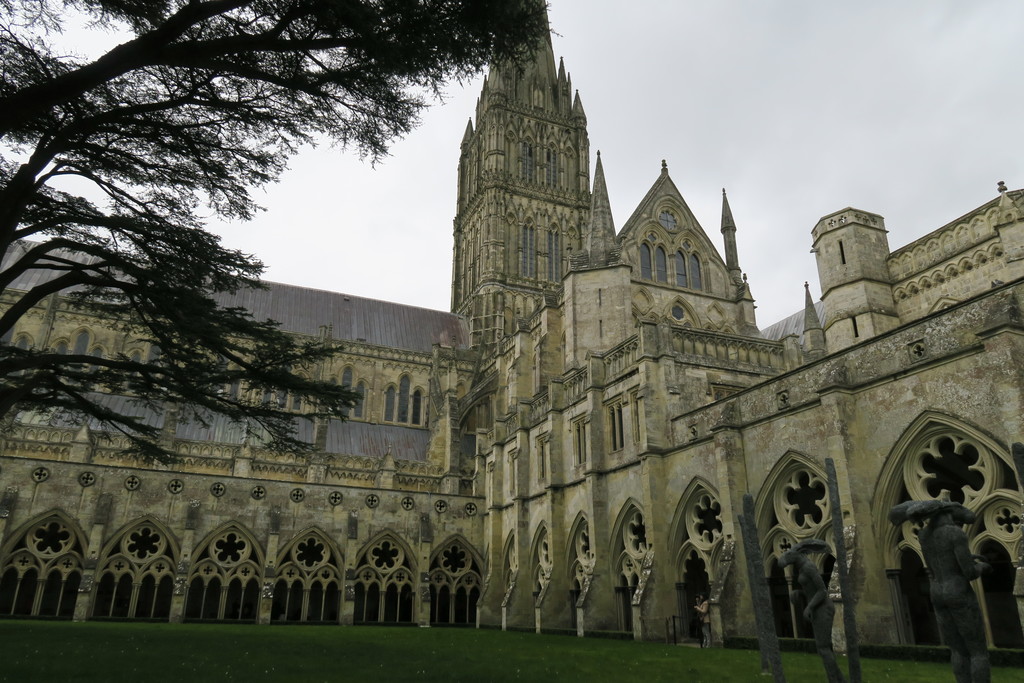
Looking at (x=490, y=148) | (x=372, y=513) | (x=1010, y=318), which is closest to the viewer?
(x=1010, y=318)

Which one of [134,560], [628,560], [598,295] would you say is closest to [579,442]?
[628,560]

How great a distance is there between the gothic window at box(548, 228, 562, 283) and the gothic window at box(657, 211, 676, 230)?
23.4 meters

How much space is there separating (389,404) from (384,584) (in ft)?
54.5

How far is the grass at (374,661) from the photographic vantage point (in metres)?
10.1

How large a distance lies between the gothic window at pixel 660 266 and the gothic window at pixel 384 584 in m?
15.3

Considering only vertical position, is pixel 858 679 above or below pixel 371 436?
below

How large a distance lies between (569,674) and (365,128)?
30.1 ft

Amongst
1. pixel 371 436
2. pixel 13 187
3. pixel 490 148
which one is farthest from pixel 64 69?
pixel 490 148

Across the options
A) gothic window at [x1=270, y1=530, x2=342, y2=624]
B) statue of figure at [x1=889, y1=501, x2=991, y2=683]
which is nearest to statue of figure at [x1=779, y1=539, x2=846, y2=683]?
statue of figure at [x1=889, y1=501, x2=991, y2=683]

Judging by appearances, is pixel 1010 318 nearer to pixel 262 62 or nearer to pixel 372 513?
pixel 262 62

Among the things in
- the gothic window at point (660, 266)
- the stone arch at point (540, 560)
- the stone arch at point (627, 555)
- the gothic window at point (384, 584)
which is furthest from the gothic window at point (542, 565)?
the gothic window at point (660, 266)

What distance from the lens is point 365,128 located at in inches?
467

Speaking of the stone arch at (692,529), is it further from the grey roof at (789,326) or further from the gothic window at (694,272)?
the grey roof at (789,326)

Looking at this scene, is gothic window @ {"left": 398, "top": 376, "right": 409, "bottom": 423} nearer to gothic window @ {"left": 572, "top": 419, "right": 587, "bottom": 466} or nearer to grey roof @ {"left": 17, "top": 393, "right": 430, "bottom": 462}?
grey roof @ {"left": 17, "top": 393, "right": 430, "bottom": 462}
